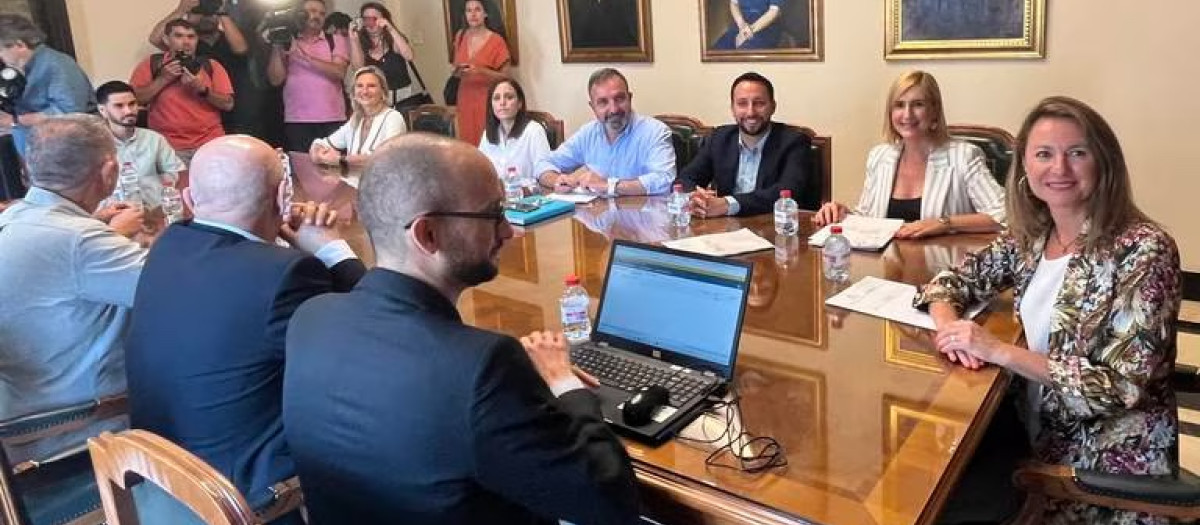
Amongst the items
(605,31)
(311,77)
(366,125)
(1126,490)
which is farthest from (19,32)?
(1126,490)

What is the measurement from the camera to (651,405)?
1.42 meters

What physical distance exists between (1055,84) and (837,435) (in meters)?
3.19

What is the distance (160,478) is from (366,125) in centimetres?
341

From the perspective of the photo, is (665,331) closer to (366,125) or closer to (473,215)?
(473,215)

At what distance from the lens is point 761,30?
182 inches

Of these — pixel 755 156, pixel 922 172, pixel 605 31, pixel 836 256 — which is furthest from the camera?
pixel 605 31

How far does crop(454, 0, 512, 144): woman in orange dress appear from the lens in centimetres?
546

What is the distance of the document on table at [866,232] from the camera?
2.40 metres

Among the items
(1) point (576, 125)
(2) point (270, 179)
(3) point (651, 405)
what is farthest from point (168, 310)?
(1) point (576, 125)

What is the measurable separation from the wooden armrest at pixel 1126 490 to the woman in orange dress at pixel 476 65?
14.2ft

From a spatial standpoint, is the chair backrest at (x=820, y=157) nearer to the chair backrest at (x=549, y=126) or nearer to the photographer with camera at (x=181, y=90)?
the chair backrest at (x=549, y=126)

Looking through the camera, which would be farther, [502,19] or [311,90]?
[502,19]

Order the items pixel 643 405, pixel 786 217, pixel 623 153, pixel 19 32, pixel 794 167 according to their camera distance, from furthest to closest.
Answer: pixel 19 32 → pixel 623 153 → pixel 794 167 → pixel 786 217 → pixel 643 405

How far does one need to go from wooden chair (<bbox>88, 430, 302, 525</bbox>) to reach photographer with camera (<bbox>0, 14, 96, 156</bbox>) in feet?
12.5
